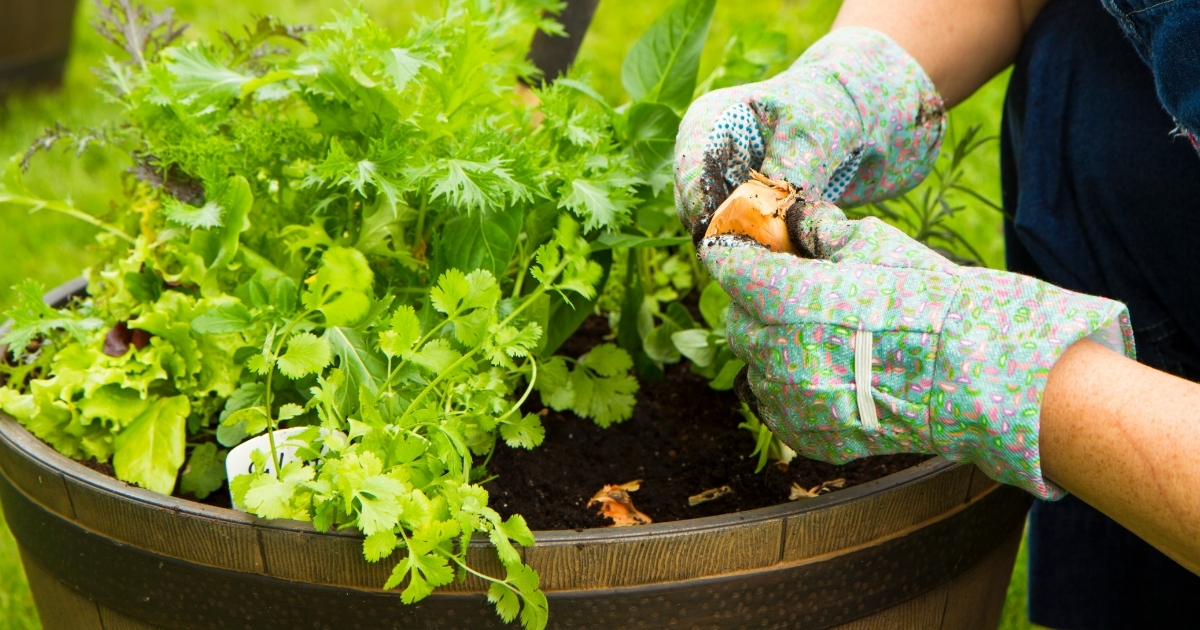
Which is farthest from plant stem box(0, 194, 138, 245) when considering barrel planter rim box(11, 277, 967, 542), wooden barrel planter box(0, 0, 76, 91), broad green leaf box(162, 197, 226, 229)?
wooden barrel planter box(0, 0, 76, 91)

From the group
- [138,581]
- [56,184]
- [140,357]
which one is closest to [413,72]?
[140,357]

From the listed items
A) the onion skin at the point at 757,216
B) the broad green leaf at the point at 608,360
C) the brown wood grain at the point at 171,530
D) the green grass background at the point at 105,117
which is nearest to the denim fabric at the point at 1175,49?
the onion skin at the point at 757,216

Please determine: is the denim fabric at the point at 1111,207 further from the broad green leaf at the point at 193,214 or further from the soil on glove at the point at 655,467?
the broad green leaf at the point at 193,214

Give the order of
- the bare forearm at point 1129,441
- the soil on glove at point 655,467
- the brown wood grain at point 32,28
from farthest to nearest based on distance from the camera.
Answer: the brown wood grain at point 32,28 → the soil on glove at point 655,467 → the bare forearm at point 1129,441

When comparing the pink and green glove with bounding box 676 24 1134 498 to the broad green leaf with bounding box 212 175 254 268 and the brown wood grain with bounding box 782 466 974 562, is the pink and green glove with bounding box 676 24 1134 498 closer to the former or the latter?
the brown wood grain with bounding box 782 466 974 562

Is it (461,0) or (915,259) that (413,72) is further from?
(915,259)

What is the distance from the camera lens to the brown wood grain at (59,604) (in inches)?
37.7

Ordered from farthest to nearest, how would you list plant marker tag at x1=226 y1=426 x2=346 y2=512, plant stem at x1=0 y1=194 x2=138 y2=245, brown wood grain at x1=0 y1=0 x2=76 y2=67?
1. brown wood grain at x1=0 y1=0 x2=76 y2=67
2. plant stem at x1=0 y1=194 x2=138 y2=245
3. plant marker tag at x1=226 y1=426 x2=346 y2=512

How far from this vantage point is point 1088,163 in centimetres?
125

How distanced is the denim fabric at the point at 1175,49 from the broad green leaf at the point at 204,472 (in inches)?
38.7

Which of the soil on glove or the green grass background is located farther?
the green grass background

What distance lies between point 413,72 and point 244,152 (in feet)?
0.95

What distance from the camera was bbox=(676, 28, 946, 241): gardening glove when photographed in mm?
950

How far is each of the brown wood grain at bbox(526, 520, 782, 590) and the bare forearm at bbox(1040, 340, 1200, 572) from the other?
0.24 metres
